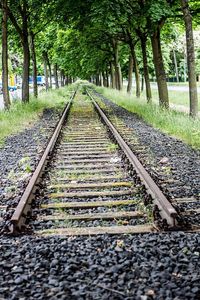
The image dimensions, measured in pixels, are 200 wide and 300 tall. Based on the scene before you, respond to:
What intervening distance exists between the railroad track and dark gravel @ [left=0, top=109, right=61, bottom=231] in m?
0.23

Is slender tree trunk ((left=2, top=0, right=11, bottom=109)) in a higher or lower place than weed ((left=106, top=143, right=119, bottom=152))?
higher

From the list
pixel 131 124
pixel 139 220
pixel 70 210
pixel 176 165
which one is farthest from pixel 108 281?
pixel 131 124

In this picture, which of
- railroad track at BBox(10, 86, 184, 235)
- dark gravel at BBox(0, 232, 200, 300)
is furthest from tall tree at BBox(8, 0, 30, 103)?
dark gravel at BBox(0, 232, 200, 300)

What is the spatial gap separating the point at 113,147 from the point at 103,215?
4.91m

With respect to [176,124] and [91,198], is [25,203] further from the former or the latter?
[176,124]

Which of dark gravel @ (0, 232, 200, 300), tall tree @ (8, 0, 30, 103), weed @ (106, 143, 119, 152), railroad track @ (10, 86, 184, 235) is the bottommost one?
dark gravel @ (0, 232, 200, 300)

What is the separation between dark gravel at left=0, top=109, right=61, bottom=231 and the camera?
19.7 ft

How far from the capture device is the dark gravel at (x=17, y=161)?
6016 millimetres

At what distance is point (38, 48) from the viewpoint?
3662 centimetres

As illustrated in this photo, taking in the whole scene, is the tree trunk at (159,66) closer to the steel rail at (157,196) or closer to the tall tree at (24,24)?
the tall tree at (24,24)

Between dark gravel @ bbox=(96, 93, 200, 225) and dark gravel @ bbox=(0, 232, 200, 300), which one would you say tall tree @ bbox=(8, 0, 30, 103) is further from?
dark gravel @ bbox=(0, 232, 200, 300)

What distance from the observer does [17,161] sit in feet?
28.8

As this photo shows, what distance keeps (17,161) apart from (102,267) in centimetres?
534

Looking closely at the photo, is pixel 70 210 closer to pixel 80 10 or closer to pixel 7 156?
pixel 7 156
